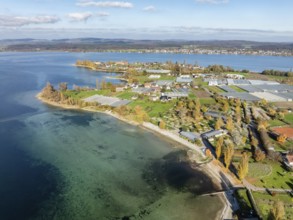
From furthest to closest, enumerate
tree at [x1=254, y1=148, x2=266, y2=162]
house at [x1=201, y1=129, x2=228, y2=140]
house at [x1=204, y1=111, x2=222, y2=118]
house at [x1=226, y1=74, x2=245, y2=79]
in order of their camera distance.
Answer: house at [x1=226, y1=74, x2=245, y2=79] → house at [x1=204, y1=111, x2=222, y2=118] → house at [x1=201, y1=129, x2=228, y2=140] → tree at [x1=254, y1=148, x2=266, y2=162]

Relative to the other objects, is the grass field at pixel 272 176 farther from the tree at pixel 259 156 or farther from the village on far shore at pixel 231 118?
the tree at pixel 259 156

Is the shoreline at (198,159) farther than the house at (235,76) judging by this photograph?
No

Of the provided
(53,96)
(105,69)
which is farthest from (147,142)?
(105,69)

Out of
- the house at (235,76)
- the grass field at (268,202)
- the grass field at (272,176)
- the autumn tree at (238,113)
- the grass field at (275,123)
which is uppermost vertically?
the autumn tree at (238,113)

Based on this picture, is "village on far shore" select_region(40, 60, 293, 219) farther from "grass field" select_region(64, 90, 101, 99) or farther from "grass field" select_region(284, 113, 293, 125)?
"grass field" select_region(64, 90, 101, 99)

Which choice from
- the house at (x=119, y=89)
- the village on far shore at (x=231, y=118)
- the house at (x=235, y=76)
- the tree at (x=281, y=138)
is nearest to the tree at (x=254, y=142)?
the village on far shore at (x=231, y=118)

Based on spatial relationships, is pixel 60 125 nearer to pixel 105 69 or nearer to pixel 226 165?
pixel 226 165

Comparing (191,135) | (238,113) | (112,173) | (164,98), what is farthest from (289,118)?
(112,173)

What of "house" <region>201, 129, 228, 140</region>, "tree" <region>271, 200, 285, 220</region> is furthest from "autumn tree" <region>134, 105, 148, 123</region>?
"tree" <region>271, 200, 285, 220</region>
